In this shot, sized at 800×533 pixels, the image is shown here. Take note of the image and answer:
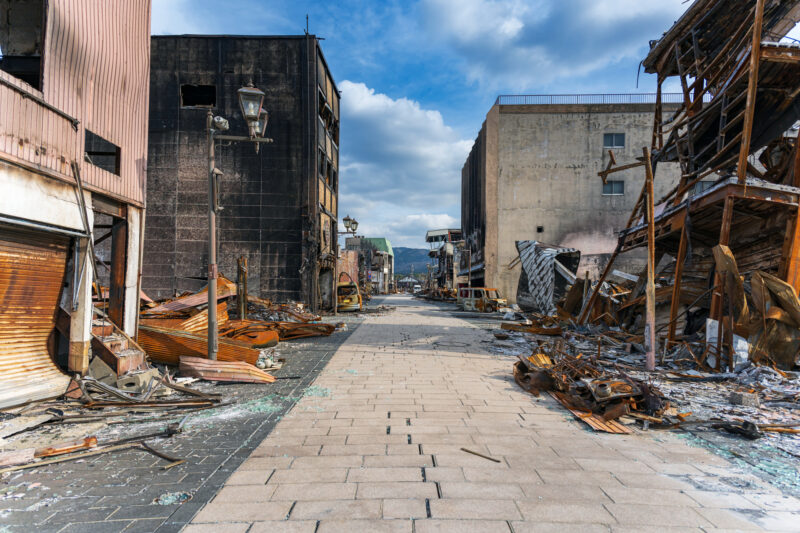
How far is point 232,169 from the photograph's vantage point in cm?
2092

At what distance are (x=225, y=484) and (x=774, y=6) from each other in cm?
1598

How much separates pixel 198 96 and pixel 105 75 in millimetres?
15791

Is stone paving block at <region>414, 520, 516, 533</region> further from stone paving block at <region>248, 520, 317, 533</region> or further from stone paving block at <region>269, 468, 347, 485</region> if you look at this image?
stone paving block at <region>269, 468, 347, 485</region>

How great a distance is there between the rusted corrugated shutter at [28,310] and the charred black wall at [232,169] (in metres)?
14.3

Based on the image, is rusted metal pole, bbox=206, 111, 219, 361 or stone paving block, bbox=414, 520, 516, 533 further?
rusted metal pole, bbox=206, 111, 219, 361

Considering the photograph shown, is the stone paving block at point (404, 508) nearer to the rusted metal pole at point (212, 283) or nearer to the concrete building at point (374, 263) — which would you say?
the rusted metal pole at point (212, 283)

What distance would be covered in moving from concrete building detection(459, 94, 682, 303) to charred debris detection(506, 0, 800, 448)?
1632cm

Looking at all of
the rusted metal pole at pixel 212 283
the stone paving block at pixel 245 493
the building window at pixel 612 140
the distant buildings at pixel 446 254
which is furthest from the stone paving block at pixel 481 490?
the distant buildings at pixel 446 254

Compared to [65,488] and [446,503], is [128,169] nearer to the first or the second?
[65,488]

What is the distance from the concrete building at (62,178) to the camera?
557cm

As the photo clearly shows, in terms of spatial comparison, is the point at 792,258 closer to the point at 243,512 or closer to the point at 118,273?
the point at 243,512

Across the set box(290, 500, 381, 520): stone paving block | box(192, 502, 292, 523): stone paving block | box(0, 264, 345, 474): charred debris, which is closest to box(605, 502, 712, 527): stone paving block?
box(290, 500, 381, 520): stone paving block

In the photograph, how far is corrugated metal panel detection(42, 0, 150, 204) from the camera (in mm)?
6242

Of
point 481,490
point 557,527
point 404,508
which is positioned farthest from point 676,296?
point 404,508
